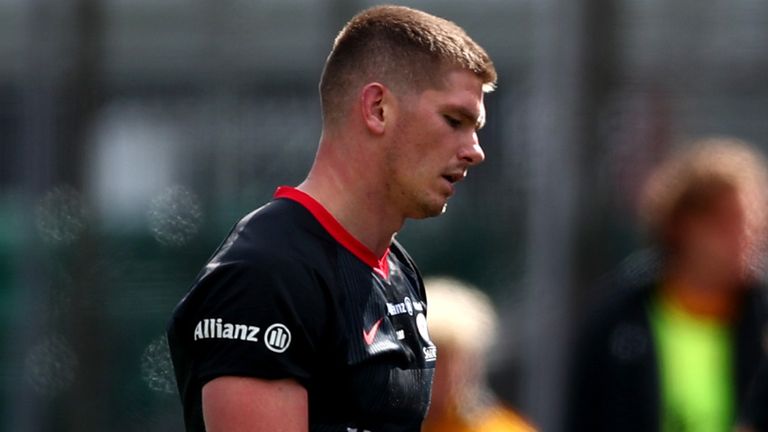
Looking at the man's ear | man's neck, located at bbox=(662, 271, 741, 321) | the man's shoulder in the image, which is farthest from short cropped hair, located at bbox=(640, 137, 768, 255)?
the man's shoulder

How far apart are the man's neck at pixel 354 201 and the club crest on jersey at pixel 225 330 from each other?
1.11 feet

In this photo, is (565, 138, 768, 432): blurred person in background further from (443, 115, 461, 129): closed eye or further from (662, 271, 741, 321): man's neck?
(443, 115, 461, 129): closed eye

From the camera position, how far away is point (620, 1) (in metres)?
6.34

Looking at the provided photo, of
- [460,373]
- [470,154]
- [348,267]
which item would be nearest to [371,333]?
[348,267]

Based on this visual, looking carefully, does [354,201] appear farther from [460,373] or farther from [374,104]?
[460,373]

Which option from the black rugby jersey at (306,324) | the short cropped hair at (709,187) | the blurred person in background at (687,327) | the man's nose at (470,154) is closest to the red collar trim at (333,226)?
the black rugby jersey at (306,324)

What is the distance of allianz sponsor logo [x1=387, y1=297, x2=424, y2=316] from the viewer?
301 centimetres

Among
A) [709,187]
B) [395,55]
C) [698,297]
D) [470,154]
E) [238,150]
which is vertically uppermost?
[395,55]

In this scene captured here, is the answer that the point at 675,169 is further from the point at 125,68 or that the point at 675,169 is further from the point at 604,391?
the point at 125,68

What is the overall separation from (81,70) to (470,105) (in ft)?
13.0

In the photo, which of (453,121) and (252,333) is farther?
(453,121)

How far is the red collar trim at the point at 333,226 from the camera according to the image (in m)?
2.96

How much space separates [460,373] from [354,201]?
5.43ft

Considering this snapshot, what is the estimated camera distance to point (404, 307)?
10.1 feet
